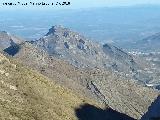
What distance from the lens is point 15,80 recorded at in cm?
13450

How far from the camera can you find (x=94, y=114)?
146 m

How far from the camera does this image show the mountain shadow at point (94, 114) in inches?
5463

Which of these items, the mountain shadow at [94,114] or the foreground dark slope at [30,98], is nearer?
the foreground dark slope at [30,98]

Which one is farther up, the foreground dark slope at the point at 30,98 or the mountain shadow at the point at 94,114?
the foreground dark slope at the point at 30,98

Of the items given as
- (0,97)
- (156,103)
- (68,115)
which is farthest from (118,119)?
(0,97)

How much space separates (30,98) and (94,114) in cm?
2643

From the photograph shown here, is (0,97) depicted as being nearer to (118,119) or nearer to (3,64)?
(3,64)

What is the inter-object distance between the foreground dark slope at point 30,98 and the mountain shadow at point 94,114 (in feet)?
6.23

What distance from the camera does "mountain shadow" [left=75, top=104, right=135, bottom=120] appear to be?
13875 cm

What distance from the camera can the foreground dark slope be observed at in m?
115

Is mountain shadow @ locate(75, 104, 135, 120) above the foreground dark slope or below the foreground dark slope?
below

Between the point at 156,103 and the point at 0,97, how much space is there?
52.2 meters

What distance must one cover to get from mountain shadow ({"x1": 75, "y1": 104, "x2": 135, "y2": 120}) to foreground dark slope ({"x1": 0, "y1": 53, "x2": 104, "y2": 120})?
190 cm

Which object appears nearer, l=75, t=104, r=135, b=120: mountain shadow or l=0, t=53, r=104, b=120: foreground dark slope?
l=0, t=53, r=104, b=120: foreground dark slope
